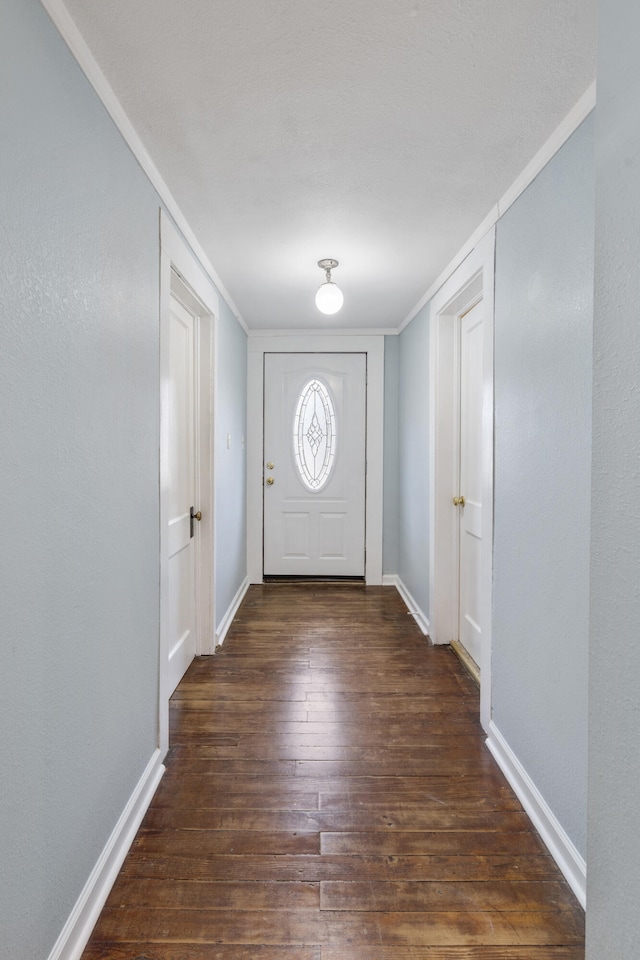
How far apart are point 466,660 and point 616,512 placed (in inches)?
92.5

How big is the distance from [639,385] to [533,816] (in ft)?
5.14

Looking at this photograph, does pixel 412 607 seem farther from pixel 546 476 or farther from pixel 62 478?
pixel 62 478

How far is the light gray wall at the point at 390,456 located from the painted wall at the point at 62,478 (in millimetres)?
3026

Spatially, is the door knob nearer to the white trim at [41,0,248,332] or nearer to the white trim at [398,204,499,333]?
the white trim at [41,0,248,332]

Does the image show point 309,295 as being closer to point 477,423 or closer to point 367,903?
point 477,423

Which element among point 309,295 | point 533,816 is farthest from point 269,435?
point 533,816

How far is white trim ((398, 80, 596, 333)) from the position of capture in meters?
1.40

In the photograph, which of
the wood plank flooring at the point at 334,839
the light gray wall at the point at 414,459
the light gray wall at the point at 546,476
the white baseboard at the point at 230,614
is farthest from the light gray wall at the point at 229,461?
the light gray wall at the point at 546,476

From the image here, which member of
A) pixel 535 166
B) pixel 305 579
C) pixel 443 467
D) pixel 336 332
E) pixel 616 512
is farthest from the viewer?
pixel 305 579

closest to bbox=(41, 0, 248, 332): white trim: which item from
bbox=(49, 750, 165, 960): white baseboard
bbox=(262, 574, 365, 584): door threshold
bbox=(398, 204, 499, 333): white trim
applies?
bbox=(398, 204, 499, 333): white trim

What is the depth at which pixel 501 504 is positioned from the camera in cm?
203

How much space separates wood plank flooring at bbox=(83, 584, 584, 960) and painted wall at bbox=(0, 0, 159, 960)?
0.24m

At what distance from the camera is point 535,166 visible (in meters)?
1.69

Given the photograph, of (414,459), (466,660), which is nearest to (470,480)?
(414,459)
